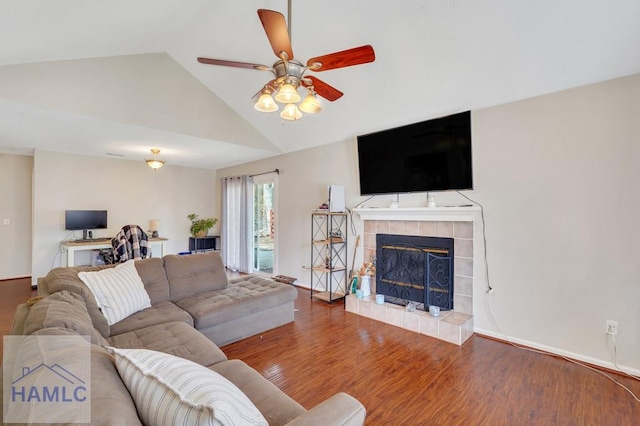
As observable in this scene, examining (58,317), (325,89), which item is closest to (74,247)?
(58,317)

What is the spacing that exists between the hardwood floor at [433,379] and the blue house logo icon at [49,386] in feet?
5.24

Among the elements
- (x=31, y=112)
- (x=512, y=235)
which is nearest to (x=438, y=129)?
(x=512, y=235)

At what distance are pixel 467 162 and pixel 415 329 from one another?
1.93m

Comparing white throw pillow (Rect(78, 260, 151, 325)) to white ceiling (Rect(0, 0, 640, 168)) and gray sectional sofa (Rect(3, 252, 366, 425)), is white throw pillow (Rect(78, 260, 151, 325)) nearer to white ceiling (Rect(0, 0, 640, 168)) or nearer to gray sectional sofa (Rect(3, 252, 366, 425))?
gray sectional sofa (Rect(3, 252, 366, 425))

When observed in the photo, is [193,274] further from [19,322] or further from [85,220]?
[85,220]

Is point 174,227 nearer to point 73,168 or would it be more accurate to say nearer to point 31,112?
point 73,168

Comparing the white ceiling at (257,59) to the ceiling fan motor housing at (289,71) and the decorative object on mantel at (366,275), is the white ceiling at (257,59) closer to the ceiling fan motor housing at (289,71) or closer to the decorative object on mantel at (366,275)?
the ceiling fan motor housing at (289,71)

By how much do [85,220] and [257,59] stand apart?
14.9 feet

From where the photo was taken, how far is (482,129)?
313 centimetres

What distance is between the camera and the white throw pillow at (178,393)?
2.63 feet

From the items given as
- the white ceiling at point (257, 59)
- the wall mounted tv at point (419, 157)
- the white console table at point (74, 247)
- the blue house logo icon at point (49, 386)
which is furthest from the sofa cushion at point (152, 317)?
the white console table at point (74, 247)

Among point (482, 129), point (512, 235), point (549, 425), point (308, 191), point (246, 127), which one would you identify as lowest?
point (549, 425)

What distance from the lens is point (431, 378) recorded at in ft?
7.63

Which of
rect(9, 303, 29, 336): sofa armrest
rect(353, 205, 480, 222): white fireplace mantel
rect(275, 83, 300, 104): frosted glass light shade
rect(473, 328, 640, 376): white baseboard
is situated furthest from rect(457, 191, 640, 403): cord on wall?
rect(9, 303, 29, 336): sofa armrest
